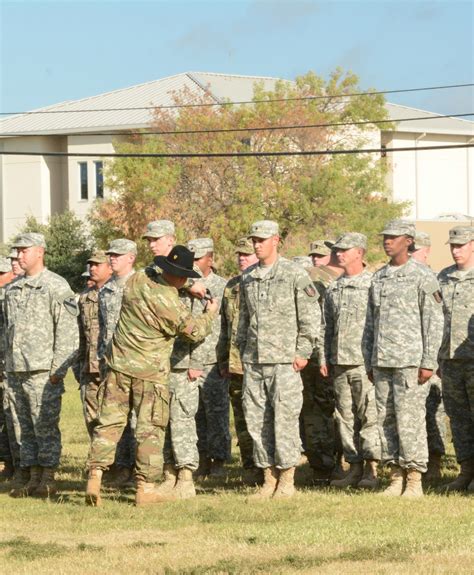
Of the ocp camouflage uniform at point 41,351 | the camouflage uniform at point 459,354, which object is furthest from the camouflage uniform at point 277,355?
the ocp camouflage uniform at point 41,351

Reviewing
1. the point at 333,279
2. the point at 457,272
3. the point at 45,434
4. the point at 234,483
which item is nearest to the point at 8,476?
the point at 45,434

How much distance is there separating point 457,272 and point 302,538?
3670mm

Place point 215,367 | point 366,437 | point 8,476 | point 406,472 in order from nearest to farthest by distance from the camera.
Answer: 1. point 406,472
2. point 366,437
3. point 215,367
4. point 8,476

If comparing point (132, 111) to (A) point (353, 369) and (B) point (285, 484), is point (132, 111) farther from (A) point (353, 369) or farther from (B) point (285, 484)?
(B) point (285, 484)

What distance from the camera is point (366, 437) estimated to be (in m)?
11.7

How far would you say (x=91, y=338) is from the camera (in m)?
12.7

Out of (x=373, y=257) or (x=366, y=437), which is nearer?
(x=366, y=437)

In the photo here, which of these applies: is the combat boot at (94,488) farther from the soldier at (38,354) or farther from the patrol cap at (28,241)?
the patrol cap at (28,241)

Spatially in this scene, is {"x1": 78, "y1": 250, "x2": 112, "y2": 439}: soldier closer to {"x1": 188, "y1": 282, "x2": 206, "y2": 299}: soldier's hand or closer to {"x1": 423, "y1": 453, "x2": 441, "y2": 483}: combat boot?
{"x1": 188, "y1": 282, "x2": 206, "y2": 299}: soldier's hand

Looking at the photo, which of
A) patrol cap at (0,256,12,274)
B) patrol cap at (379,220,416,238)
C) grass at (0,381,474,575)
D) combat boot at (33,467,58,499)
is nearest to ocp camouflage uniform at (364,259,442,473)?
patrol cap at (379,220,416,238)

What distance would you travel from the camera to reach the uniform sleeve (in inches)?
439

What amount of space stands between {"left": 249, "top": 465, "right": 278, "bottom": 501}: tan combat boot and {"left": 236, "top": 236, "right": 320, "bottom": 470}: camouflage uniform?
0.35ft

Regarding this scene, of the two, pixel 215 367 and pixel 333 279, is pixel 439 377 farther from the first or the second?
pixel 215 367

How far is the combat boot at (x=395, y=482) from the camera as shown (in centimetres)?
1091
